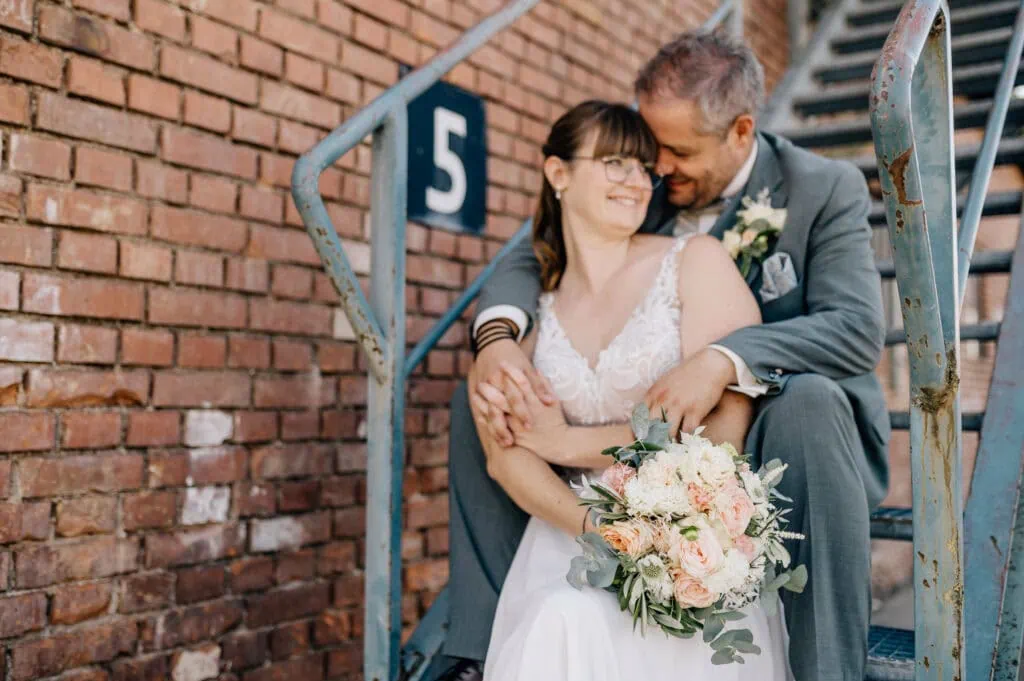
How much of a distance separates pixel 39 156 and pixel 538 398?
127 cm

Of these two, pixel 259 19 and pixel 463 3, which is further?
pixel 463 3

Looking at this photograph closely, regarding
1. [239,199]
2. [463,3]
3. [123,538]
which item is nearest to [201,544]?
[123,538]

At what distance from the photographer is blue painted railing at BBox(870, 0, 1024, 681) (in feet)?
5.12

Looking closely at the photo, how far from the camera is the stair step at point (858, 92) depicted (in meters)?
4.19

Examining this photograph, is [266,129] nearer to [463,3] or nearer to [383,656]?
[463,3]

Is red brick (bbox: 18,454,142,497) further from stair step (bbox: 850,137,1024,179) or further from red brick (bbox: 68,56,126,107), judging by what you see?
stair step (bbox: 850,137,1024,179)

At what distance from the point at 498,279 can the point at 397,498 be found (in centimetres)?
67

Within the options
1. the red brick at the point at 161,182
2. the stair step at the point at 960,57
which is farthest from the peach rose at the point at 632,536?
the stair step at the point at 960,57

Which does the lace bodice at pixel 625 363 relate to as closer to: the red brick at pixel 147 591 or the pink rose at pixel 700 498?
the pink rose at pixel 700 498

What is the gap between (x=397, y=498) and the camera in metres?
2.30

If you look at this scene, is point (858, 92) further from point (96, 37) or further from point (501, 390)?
point (96, 37)

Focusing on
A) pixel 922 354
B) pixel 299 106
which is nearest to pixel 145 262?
pixel 299 106

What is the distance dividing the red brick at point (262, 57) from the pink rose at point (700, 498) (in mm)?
1794

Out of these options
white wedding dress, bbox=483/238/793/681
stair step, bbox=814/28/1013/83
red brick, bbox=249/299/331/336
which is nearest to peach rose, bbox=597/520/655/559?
white wedding dress, bbox=483/238/793/681
